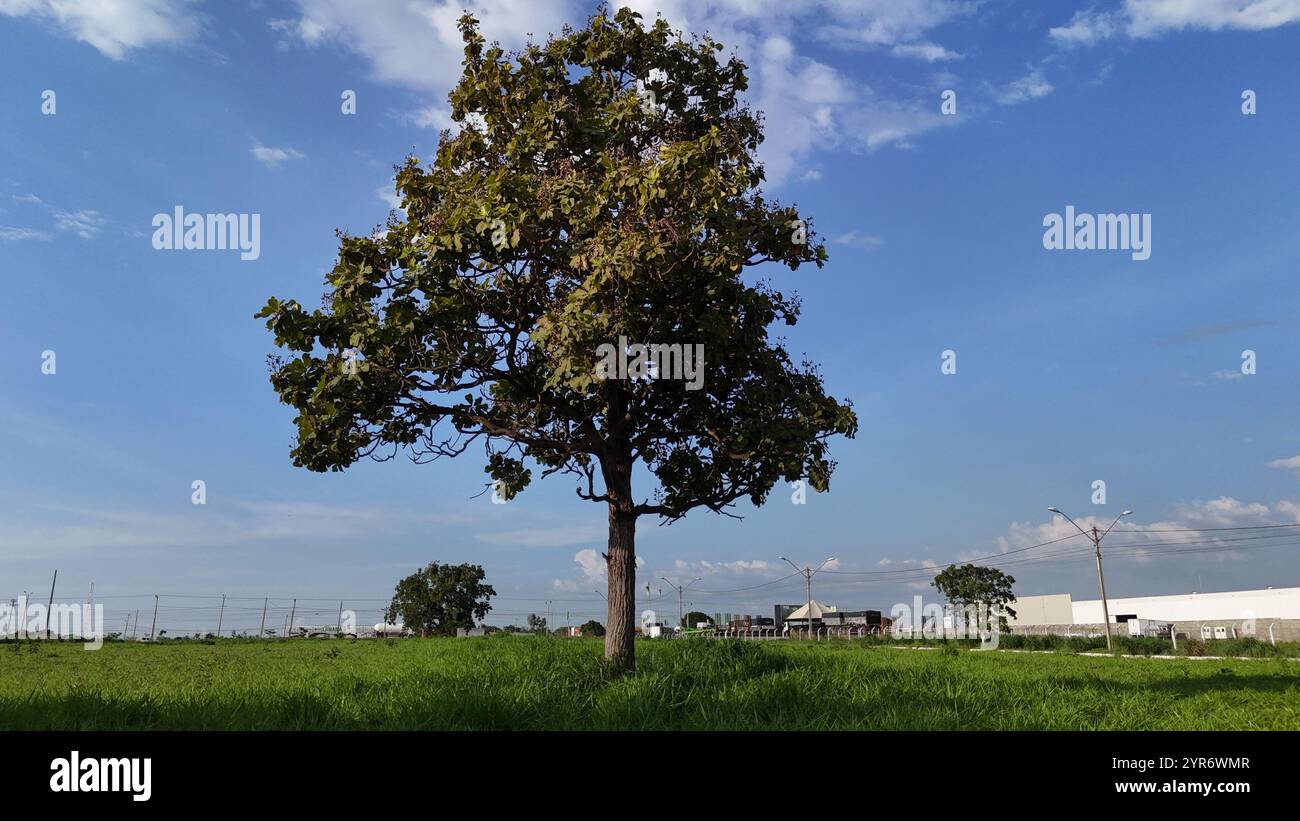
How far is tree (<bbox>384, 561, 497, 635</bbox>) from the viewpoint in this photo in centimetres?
5938

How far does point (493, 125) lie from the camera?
15.3 m

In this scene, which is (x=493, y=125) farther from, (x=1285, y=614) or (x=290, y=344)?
(x=1285, y=614)

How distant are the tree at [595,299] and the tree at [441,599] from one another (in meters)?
45.7

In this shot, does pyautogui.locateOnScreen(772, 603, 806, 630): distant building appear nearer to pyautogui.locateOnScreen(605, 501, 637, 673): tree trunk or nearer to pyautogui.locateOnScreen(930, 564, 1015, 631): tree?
pyautogui.locateOnScreen(930, 564, 1015, 631): tree

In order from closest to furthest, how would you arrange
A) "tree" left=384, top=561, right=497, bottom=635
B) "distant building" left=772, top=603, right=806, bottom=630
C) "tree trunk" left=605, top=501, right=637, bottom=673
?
1. "tree trunk" left=605, top=501, right=637, bottom=673
2. "tree" left=384, top=561, right=497, bottom=635
3. "distant building" left=772, top=603, right=806, bottom=630

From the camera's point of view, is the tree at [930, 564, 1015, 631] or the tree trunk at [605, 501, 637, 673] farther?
the tree at [930, 564, 1015, 631]

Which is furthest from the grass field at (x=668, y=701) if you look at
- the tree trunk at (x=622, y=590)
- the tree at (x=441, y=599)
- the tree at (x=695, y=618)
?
the tree at (x=695, y=618)

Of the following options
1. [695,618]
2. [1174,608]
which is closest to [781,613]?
[695,618]

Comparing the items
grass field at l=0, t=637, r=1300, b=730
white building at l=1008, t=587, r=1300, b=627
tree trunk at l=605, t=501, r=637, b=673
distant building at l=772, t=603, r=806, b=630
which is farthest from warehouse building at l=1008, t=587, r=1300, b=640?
tree trunk at l=605, t=501, r=637, b=673

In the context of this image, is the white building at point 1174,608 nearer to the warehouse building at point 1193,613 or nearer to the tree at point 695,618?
the warehouse building at point 1193,613

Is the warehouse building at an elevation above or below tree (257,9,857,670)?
below

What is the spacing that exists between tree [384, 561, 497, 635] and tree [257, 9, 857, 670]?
1799 inches

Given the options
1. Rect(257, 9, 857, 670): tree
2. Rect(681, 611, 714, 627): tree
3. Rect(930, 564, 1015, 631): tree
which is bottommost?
Rect(681, 611, 714, 627): tree
